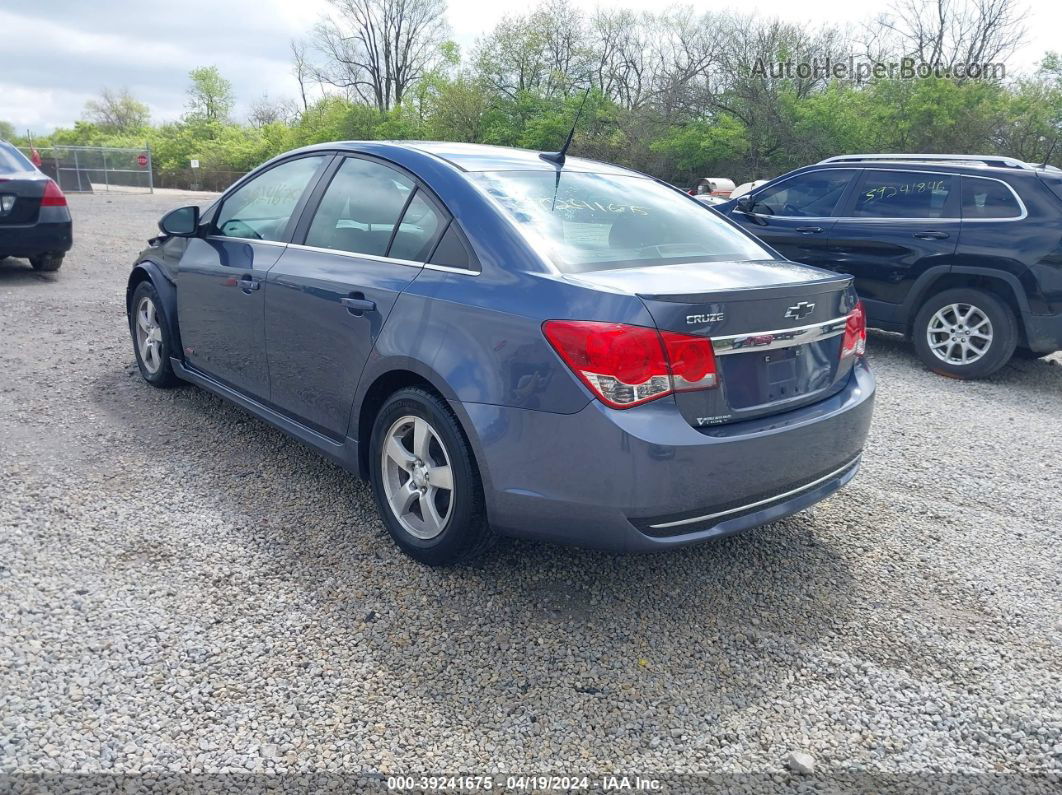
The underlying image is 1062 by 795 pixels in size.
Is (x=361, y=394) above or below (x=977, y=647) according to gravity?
above

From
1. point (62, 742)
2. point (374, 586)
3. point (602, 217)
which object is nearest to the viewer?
point (62, 742)

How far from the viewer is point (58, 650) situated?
8.57 feet

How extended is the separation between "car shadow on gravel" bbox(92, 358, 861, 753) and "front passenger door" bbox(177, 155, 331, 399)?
2.14 feet

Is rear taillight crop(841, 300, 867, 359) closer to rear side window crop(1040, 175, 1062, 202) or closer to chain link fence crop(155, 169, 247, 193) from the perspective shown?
rear side window crop(1040, 175, 1062, 202)

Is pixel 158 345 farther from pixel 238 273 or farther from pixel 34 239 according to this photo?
pixel 34 239

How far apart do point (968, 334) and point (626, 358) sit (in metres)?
5.53

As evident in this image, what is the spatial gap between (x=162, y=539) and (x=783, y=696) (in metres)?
2.50

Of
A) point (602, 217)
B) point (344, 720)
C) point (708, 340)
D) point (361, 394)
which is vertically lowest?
point (344, 720)

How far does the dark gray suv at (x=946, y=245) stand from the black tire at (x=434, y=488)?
384 centimetres

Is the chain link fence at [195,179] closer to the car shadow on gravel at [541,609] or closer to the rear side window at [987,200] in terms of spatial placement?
the rear side window at [987,200]

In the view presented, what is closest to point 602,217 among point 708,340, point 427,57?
point 708,340

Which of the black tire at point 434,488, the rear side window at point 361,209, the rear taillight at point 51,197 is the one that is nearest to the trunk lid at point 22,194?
the rear taillight at point 51,197

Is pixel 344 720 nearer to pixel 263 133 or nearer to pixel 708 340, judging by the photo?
pixel 708 340

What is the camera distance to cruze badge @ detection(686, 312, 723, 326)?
2.58 m
